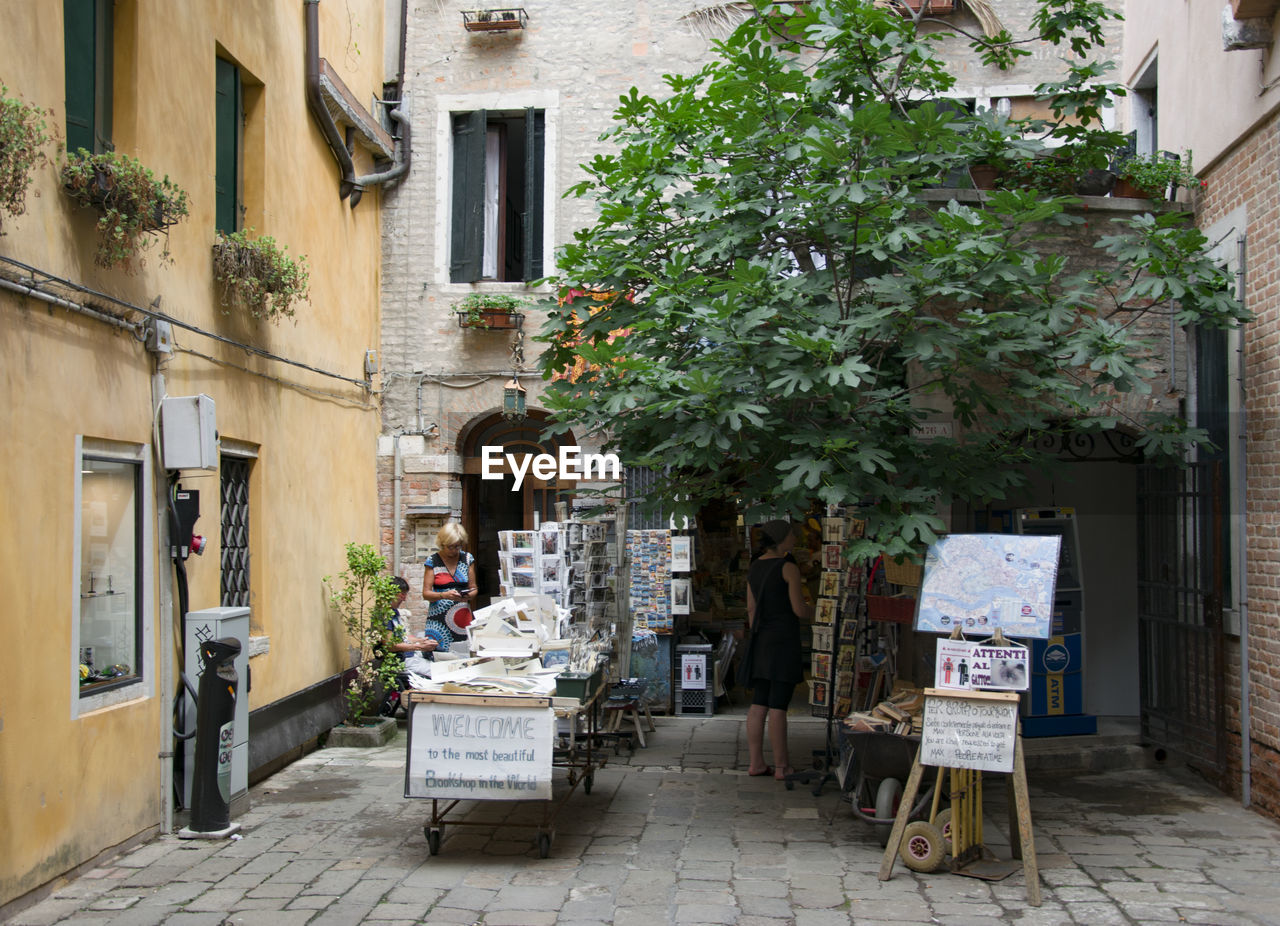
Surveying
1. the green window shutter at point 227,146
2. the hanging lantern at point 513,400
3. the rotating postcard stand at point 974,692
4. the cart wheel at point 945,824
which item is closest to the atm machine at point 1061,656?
the rotating postcard stand at point 974,692

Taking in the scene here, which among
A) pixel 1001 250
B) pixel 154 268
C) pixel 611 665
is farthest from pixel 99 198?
pixel 611 665

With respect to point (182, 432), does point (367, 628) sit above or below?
below

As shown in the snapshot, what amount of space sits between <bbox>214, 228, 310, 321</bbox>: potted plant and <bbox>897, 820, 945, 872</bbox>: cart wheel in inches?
224

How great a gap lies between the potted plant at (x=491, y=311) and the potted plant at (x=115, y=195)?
5549mm

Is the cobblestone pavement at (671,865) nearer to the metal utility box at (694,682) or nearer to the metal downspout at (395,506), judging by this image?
the metal utility box at (694,682)

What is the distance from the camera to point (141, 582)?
6746 mm

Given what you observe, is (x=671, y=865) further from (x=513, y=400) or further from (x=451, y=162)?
(x=451, y=162)

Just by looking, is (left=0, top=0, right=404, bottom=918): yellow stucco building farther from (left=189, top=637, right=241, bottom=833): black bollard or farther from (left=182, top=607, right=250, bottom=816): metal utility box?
(left=189, top=637, right=241, bottom=833): black bollard

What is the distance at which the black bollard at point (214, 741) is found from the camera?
6.75 meters

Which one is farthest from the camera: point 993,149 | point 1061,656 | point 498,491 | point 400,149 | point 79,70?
point 498,491

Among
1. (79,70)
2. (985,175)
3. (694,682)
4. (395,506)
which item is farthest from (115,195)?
(694,682)

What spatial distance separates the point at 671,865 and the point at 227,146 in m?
6.06

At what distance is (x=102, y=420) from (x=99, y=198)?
1.21 m

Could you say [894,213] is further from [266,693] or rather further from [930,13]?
[930,13]
